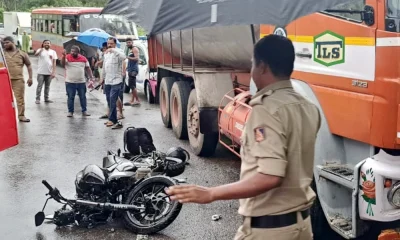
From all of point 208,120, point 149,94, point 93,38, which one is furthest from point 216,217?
point 93,38

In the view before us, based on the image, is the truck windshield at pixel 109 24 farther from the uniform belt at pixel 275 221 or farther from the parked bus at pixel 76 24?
the uniform belt at pixel 275 221

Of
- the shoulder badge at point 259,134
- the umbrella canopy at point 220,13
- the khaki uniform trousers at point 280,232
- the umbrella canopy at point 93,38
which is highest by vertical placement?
the umbrella canopy at point 220,13

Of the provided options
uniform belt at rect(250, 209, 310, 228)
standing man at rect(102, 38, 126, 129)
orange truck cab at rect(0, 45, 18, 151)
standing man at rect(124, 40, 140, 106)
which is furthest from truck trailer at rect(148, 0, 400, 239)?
standing man at rect(124, 40, 140, 106)

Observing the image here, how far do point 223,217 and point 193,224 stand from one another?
40 centimetres

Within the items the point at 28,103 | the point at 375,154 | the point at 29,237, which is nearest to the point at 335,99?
the point at 375,154

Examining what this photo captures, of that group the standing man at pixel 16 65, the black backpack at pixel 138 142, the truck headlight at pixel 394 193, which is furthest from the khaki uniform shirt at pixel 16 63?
the truck headlight at pixel 394 193

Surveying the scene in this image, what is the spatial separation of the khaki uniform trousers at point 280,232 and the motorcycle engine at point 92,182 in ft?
9.76

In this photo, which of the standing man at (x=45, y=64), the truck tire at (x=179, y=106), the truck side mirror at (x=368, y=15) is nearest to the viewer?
the truck side mirror at (x=368, y=15)

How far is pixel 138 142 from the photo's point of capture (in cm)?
721

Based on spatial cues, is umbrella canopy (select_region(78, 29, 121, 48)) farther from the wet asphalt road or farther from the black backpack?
the black backpack

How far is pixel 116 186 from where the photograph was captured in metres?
5.54

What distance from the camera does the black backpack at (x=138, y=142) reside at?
23.4 feet

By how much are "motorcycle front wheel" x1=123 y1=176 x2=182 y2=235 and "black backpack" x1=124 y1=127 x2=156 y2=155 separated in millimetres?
1664

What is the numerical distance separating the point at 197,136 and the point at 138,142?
189 centimetres
